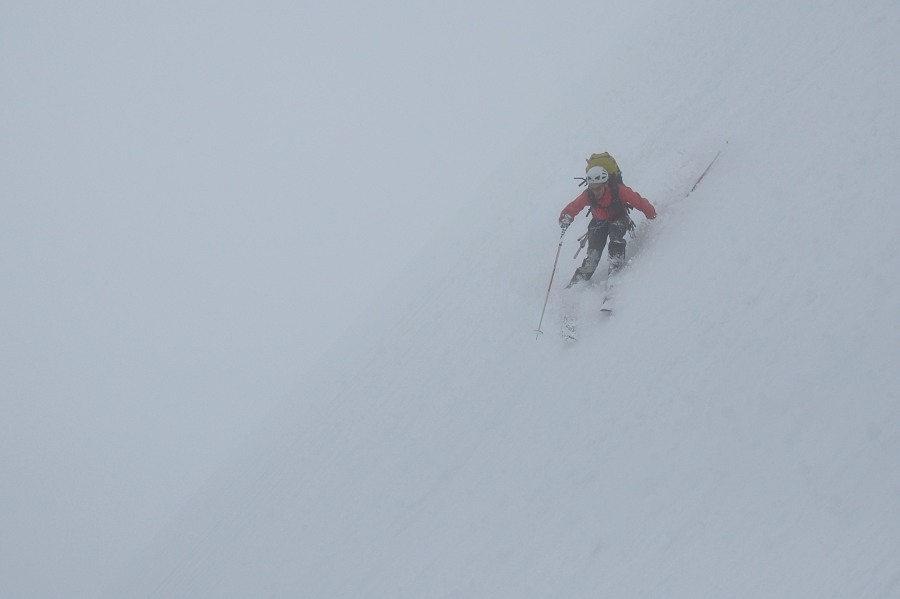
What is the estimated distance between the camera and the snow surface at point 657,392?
6.44 metres

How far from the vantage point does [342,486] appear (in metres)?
11.3

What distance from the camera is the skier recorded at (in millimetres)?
8898

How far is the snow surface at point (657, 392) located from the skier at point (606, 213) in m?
0.48

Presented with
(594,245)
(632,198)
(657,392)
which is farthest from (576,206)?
(657,392)

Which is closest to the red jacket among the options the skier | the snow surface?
the skier

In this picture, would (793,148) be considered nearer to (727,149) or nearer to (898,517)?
(727,149)

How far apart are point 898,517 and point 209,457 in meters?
87.4

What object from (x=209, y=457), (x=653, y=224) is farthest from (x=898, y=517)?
(x=209, y=457)

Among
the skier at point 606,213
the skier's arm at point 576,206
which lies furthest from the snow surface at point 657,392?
the skier's arm at point 576,206

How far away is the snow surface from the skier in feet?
1.56

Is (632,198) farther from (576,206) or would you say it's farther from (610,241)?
(576,206)

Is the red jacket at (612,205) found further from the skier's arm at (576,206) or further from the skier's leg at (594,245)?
the skier's leg at (594,245)

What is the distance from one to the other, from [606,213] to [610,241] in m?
0.41

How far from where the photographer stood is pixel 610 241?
363 inches
